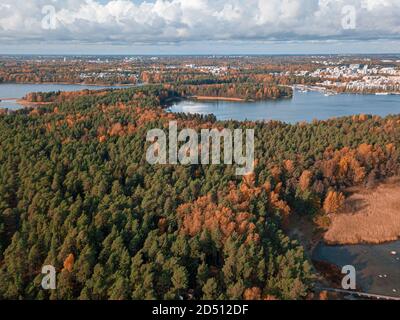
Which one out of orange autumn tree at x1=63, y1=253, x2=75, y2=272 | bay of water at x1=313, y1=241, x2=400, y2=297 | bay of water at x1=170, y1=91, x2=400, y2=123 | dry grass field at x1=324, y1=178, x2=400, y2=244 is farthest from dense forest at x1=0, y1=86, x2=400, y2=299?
bay of water at x1=170, y1=91, x2=400, y2=123

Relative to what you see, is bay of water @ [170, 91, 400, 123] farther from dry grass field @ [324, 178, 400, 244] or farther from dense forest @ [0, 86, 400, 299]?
dry grass field @ [324, 178, 400, 244]

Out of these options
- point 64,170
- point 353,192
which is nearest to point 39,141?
point 64,170

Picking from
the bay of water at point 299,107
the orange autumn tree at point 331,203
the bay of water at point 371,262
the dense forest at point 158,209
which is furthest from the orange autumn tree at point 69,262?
the bay of water at point 299,107

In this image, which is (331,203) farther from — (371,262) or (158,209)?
(158,209)
